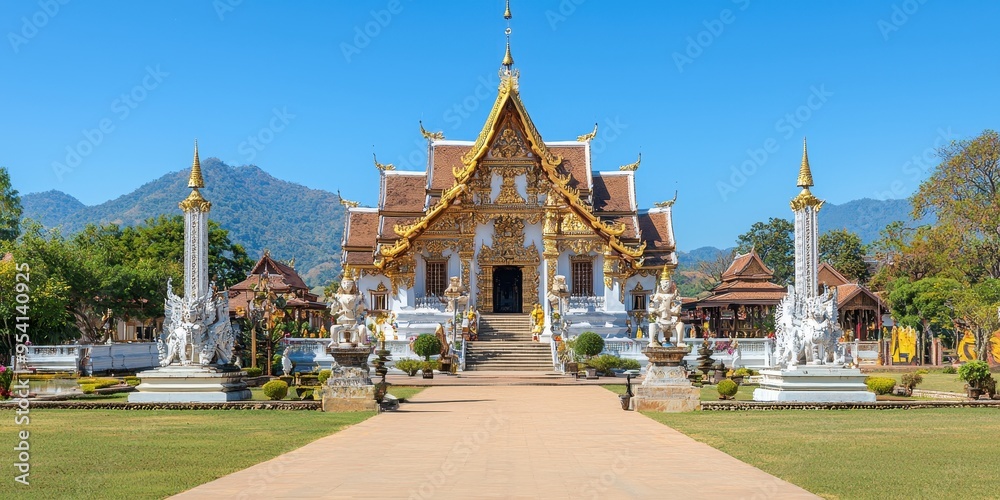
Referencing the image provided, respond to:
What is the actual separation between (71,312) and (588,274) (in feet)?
76.4

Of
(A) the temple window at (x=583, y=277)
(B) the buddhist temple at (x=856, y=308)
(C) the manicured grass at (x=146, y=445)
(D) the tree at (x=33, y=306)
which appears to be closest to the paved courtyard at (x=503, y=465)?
(C) the manicured grass at (x=146, y=445)

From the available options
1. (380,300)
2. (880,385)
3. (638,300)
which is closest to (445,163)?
(380,300)

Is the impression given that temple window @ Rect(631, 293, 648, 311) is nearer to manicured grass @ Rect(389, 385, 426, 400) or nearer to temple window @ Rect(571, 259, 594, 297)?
temple window @ Rect(571, 259, 594, 297)

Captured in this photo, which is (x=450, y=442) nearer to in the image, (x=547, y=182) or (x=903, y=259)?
(x=547, y=182)

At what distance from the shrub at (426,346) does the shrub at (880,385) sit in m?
16.3

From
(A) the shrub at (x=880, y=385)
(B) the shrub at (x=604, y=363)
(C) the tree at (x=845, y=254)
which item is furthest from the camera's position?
(C) the tree at (x=845, y=254)

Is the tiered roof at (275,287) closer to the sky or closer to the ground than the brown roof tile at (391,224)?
closer to the ground

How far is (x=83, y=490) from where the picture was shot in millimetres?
11477

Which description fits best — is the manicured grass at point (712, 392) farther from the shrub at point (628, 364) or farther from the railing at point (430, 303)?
the railing at point (430, 303)

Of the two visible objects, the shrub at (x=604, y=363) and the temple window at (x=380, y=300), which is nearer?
the shrub at (x=604, y=363)

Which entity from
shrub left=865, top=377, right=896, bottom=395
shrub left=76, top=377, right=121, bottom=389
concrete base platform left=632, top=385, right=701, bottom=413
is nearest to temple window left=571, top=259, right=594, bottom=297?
shrub left=865, top=377, right=896, bottom=395

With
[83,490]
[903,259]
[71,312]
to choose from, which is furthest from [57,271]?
[903,259]

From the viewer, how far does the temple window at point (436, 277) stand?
48.3 metres

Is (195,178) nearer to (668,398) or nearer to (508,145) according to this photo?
(668,398)
